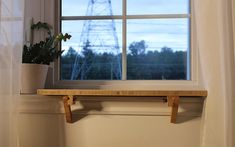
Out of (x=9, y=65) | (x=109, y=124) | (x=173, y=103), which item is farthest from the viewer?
(x=109, y=124)

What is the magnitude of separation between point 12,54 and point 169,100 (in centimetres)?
67

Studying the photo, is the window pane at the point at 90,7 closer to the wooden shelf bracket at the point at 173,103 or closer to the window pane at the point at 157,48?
the window pane at the point at 157,48

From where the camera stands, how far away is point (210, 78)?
1.26 metres

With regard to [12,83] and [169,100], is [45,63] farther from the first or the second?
[169,100]

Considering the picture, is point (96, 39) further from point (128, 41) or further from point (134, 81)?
point (134, 81)

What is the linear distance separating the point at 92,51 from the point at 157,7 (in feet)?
1.34

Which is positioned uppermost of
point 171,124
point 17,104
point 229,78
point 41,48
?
point 41,48

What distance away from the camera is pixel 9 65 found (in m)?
1.19

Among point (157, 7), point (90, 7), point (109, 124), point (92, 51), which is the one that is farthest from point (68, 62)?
point (157, 7)

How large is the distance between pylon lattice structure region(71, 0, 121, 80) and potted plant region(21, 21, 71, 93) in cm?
16

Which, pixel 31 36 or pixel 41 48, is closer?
pixel 41 48

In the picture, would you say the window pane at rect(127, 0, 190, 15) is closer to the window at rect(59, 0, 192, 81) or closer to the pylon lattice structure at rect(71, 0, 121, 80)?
the window at rect(59, 0, 192, 81)

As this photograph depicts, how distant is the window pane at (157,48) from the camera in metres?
1.58

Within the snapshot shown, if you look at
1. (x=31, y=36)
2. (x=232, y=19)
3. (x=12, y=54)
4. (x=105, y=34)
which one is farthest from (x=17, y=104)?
(x=232, y=19)
